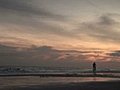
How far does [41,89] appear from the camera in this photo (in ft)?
96.3

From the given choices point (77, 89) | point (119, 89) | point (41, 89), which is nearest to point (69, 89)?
point (77, 89)

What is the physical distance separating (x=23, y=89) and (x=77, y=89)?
4.92 meters

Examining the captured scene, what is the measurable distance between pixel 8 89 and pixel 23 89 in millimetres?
1387

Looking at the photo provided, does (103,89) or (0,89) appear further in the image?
(103,89)

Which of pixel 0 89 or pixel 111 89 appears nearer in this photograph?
pixel 0 89

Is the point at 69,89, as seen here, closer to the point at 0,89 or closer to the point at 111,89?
the point at 111,89

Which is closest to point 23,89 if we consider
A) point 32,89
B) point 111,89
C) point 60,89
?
point 32,89

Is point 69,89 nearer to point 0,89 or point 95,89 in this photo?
point 95,89

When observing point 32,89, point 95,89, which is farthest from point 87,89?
point 32,89

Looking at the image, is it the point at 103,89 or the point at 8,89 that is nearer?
the point at 8,89

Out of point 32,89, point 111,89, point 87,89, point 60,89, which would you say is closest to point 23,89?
point 32,89

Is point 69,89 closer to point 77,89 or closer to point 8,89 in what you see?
point 77,89

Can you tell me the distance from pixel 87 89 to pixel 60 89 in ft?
8.25

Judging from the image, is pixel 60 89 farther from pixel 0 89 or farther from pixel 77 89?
pixel 0 89
